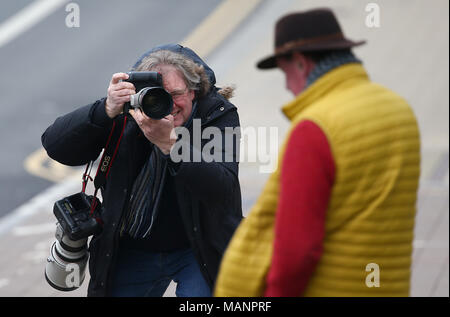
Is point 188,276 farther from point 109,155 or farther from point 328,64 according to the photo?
point 328,64

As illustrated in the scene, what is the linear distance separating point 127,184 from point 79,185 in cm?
615

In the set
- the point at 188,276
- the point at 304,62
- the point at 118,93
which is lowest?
the point at 188,276

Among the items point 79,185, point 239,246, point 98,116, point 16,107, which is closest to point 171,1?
point 16,107

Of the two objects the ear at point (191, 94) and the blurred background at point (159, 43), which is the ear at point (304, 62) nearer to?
the ear at point (191, 94)

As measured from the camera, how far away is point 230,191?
3713 mm

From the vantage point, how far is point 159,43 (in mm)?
14766

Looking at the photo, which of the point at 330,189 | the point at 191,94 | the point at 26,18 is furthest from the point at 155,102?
the point at 26,18

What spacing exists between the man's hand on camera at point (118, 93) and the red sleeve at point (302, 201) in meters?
1.20

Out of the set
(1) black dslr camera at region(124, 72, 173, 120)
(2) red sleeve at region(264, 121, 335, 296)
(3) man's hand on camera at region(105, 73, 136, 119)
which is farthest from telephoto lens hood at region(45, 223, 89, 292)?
(2) red sleeve at region(264, 121, 335, 296)

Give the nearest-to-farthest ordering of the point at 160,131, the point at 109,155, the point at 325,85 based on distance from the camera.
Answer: the point at 325,85 < the point at 160,131 < the point at 109,155

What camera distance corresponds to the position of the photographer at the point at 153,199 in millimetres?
3805

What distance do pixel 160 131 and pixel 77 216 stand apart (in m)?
0.69

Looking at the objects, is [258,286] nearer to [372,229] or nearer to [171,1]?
[372,229]

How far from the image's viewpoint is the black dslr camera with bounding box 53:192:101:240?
3850mm
